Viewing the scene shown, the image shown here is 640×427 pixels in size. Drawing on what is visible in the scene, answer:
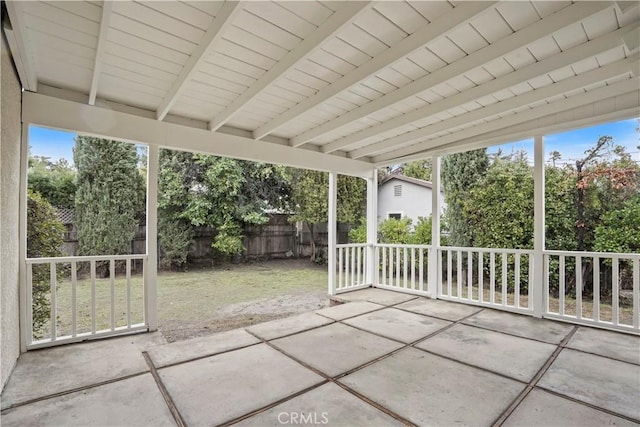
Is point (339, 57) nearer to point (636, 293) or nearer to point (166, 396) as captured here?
point (166, 396)

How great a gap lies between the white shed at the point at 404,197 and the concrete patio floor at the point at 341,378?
6.68m

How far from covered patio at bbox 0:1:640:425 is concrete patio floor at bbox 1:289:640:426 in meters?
0.02

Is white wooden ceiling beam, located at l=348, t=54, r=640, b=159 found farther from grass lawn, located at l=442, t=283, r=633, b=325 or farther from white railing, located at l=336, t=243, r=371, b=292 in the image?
grass lawn, located at l=442, t=283, r=633, b=325

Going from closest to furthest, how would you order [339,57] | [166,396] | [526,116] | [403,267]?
1. [166,396]
2. [339,57]
3. [526,116]
4. [403,267]

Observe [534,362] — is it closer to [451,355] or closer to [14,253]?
[451,355]

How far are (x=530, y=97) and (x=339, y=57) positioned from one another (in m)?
1.95

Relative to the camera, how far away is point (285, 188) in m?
10.7

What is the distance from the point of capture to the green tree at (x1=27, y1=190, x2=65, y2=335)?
3.14 metres

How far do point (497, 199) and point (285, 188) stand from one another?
262 inches

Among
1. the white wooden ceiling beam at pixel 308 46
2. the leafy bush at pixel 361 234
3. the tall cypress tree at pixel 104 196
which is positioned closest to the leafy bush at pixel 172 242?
the tall cypress tree at pixel 104 196

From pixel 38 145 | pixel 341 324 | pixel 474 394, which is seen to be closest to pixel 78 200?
pixel 38 145

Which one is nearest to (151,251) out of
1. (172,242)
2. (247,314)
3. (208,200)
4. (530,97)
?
(247,314)

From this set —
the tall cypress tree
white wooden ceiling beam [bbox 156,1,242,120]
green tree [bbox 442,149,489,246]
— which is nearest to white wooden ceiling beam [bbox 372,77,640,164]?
green tree [bbox 442,149,489,246]

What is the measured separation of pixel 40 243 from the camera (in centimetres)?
324
